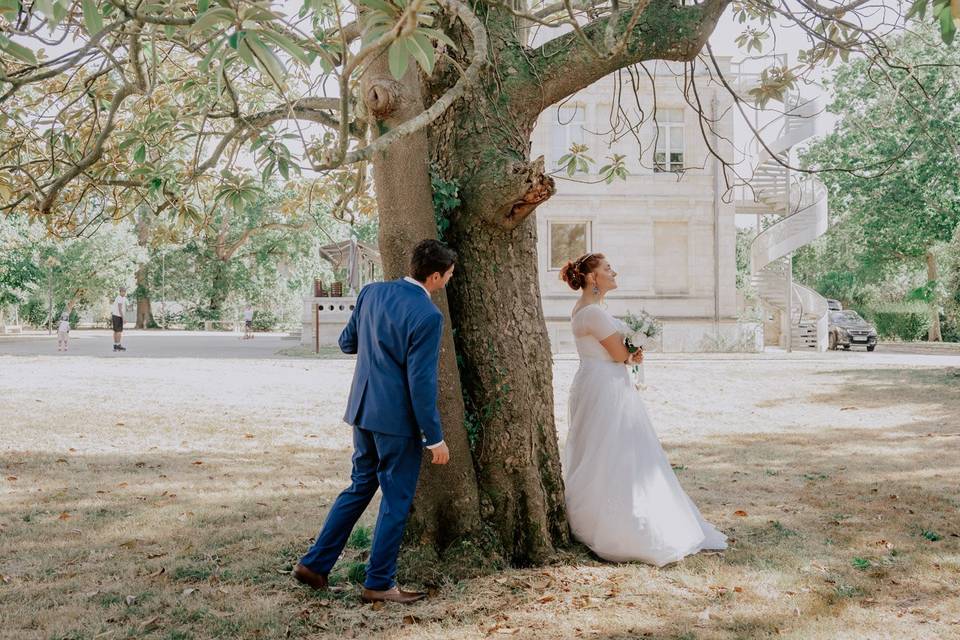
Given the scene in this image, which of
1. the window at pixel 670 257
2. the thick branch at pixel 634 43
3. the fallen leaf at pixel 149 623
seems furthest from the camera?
the window at pixel 670 257

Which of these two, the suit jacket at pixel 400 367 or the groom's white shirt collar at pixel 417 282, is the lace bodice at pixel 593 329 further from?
the suit jacket at pixel 400 367

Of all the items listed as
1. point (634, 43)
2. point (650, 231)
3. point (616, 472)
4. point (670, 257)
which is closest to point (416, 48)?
point (634, 43)

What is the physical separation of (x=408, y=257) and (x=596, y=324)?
149 cm

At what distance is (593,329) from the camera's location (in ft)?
17.5

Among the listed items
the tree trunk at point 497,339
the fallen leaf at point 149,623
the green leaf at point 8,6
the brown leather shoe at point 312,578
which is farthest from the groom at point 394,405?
the green leaf at point 8,6

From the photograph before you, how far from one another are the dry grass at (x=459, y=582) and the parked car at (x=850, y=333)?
2363 cm

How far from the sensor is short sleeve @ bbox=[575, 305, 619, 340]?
530 cm

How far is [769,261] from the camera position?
27891 mm

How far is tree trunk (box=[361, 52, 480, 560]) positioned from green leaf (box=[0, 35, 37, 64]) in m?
1.92

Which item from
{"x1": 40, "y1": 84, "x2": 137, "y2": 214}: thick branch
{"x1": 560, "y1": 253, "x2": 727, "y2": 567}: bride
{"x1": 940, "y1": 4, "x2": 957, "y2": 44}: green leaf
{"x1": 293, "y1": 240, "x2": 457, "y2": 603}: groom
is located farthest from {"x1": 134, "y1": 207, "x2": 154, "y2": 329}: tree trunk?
{"x1": 940, "y1": 4, "x2": 957, "y2": 44}: green leaf

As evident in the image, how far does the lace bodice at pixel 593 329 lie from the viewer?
531 centimetres

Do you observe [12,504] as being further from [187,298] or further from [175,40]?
[187,298]

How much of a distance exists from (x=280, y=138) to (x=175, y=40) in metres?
1.80

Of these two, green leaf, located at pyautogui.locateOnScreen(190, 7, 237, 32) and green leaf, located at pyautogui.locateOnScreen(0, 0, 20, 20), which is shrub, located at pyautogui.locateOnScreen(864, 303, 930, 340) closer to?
green leaf, located at pyautogui.locateOnScreen(190, 7, 237, 32)
